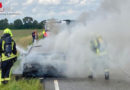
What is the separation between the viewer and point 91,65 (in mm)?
13289

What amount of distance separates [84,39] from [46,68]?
204 centimetres

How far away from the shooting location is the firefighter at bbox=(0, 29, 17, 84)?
10.8 metres

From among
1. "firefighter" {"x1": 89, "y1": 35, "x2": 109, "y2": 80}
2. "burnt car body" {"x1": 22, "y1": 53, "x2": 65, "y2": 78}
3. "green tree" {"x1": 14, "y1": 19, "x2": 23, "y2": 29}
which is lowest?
"burnt car body" {"x1": 22, "y1": 53, "x2": 65, "y2": 78}

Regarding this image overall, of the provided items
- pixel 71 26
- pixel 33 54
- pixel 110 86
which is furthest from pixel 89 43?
pixel 110 86

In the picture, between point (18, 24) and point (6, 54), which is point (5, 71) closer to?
point (6, 54)

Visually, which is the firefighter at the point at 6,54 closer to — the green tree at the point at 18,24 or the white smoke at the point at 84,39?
the white smoke at the point at 84,39

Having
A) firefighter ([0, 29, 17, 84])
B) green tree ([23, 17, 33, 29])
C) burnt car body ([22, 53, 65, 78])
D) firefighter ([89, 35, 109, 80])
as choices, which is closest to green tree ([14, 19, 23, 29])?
Answer: green tree ([23, 17, 33, 29])

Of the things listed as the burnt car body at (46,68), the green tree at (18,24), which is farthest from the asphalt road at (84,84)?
the green tree at (18,24)

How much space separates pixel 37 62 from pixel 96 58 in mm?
2269

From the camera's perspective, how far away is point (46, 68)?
1319 cm

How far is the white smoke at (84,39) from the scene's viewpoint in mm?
13516

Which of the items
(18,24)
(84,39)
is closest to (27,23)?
(18,24)

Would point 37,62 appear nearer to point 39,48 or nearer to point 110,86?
point 39,48

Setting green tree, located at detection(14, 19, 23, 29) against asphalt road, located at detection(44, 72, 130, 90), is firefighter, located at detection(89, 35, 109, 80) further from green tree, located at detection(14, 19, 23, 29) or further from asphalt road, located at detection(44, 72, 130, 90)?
green tree, located at detection(14, 19, 23, 29)
